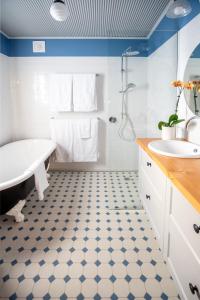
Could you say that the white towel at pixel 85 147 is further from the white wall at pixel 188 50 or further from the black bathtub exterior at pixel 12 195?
the white wall at pixel 188 50

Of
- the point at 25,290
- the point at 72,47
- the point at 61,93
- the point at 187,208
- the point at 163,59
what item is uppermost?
the point at 72,47

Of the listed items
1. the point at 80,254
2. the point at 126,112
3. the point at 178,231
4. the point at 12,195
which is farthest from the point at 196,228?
the point at 126,112

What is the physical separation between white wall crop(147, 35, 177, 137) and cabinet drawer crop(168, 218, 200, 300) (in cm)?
152

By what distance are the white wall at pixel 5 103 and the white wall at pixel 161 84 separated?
232cm

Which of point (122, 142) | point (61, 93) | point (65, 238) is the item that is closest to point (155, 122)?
point (122, 142)

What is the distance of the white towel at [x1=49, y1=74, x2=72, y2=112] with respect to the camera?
10.8 ft

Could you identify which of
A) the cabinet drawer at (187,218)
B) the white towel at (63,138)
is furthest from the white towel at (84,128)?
the cabinet drawer at (187,218)

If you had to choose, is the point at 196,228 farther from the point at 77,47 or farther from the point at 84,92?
the point at 77,47

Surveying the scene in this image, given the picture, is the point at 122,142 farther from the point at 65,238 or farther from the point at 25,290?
the point at 25,290

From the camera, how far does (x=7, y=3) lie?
7.41 feet

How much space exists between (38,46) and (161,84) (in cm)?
212

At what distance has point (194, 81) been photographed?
190 cm

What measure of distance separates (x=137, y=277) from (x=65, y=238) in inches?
29.4

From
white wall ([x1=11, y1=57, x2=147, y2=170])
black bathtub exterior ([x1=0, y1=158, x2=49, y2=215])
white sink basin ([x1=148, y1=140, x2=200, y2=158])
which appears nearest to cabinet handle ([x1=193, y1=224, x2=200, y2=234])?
white sink basin ([x1=148, y1=140, x2=200, y2=158])
